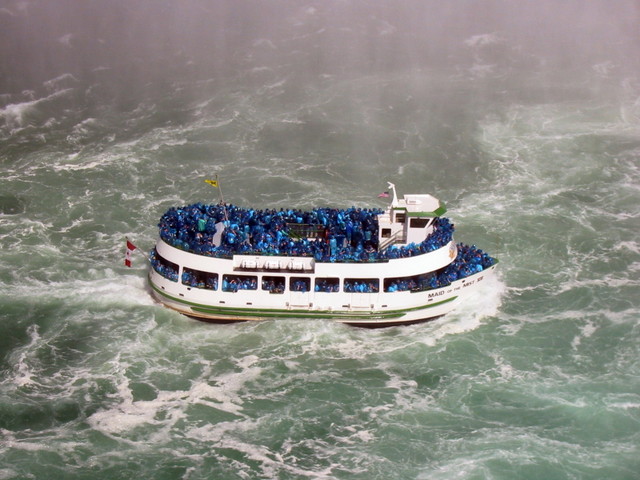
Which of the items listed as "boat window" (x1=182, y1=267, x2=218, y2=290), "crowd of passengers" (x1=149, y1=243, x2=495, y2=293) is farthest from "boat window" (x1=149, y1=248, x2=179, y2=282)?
"boat window" (x1=182, y1=267, x2=218, y2=290)

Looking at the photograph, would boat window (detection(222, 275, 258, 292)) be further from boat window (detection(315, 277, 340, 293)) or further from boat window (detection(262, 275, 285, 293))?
boat window (detection(315, 277, 340, 293))

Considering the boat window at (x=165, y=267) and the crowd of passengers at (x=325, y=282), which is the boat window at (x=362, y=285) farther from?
the boat window at (x=165, y=267)

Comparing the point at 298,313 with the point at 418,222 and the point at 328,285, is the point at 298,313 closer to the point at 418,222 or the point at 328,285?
the point at 328,285

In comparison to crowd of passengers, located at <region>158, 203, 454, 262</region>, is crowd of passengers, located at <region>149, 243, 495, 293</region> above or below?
below

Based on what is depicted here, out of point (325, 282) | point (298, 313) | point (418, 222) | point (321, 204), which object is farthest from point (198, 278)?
point (321, 204)

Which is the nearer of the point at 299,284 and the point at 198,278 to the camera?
the point at 299,284

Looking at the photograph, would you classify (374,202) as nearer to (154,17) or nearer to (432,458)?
(432,458)
